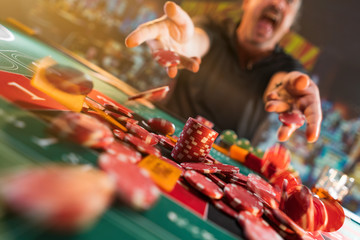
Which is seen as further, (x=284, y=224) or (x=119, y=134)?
(x=119, y=134)

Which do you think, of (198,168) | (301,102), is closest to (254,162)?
(301,102)

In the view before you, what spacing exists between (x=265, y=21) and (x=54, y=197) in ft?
11.4

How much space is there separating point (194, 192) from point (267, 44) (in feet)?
9.99

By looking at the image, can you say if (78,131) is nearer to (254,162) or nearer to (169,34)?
(169,34)

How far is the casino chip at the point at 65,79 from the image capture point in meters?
1.22

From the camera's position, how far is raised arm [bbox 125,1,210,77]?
5.56ft

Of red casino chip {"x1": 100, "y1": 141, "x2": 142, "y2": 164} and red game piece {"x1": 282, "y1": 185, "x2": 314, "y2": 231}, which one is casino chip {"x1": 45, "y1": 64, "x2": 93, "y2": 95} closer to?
red casino chip {"x1": 100, "y1": 141, "x2": 142, "y2": 164}

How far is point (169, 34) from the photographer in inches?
76.2

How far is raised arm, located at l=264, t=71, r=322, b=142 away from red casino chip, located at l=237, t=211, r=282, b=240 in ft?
4.68

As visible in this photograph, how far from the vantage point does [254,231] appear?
92 centimetres

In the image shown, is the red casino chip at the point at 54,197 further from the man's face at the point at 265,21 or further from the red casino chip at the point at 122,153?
the man's face at the point at 265,21

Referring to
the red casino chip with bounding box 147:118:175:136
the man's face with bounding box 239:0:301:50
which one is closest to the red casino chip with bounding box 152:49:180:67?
the red casino chip with bounding box 147:118:175:136

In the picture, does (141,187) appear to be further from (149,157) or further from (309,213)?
(309,213)

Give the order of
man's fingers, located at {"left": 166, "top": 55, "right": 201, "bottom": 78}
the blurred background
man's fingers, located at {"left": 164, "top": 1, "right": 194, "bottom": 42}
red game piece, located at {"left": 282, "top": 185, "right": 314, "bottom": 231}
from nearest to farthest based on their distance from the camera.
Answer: red game piece, located at {"left": 282, "top": 185, "right": 314, "bottom": 231}
man's fingers, located at {"left": 164, "top": 1, "right": 194, "bottom": 42}
man's fingers, located at {"left": 166, "top": 55, "right": 201, "bottom": 78}
the blurred background
